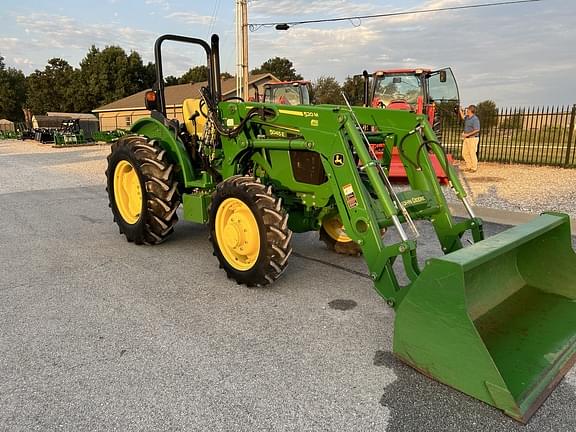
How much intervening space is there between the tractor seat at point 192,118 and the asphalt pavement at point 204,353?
1.51 meters

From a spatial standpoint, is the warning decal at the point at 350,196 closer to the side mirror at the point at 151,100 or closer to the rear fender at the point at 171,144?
the rear fender at the point at 171,144

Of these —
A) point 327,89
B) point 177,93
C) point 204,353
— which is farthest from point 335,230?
point 327,89

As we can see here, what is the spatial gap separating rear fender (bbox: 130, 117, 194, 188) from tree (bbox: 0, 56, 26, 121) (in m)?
69.0

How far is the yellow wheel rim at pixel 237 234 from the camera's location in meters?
4.28

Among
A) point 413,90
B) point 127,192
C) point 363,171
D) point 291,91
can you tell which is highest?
point 291,91

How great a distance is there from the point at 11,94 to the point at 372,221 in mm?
73224

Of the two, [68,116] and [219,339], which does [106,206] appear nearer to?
[219,339]

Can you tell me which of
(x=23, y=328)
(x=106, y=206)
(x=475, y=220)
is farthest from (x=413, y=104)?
(x=23, y=328)

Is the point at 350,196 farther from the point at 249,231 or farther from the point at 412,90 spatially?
the point at 412,90

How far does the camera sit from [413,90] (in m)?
12.8

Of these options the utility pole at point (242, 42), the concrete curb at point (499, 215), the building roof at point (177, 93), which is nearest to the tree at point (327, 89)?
Answer: the building roof at point (177, 93)

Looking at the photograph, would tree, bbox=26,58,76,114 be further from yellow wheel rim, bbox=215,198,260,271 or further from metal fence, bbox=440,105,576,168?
yellow wheel rim, bbox=215,198,260,271

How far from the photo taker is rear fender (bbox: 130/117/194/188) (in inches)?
213

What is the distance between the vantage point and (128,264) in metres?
5.24
